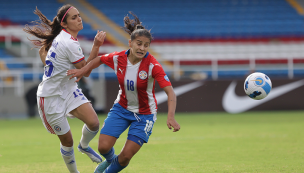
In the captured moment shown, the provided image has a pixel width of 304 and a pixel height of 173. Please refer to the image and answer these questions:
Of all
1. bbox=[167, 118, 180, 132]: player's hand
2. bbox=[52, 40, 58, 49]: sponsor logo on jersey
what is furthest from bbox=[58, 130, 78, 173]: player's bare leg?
bbox=[167, 118, 180, 132]: player's hand

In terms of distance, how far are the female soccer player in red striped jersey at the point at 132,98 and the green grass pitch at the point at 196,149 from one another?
83 cm

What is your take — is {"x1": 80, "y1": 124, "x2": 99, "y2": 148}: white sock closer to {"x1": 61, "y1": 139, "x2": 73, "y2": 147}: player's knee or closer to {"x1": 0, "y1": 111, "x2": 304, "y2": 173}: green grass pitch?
{"x1": 61, "y1": 139, "x2": 73, "y2": 147}: player's knee

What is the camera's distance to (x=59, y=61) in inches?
177

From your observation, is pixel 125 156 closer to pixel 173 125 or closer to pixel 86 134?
pixel 173 125

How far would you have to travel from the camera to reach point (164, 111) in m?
13.5

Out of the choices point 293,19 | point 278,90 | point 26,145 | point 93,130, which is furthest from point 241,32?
point 93,130

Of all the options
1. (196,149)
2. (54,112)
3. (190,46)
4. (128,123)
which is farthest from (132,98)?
(190,46)

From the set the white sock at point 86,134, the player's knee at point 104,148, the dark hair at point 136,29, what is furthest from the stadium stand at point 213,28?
the player's knee at point 104,148

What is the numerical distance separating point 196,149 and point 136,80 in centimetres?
269

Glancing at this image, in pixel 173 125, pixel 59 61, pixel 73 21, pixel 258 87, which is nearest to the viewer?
pixel 173 125

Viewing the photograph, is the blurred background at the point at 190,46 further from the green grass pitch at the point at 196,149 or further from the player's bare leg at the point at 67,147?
the player's bare leg at the point at 67,147

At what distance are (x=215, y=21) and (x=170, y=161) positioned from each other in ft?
55.2

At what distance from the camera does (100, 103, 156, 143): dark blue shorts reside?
4321 mm

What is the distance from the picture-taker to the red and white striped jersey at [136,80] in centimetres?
434
